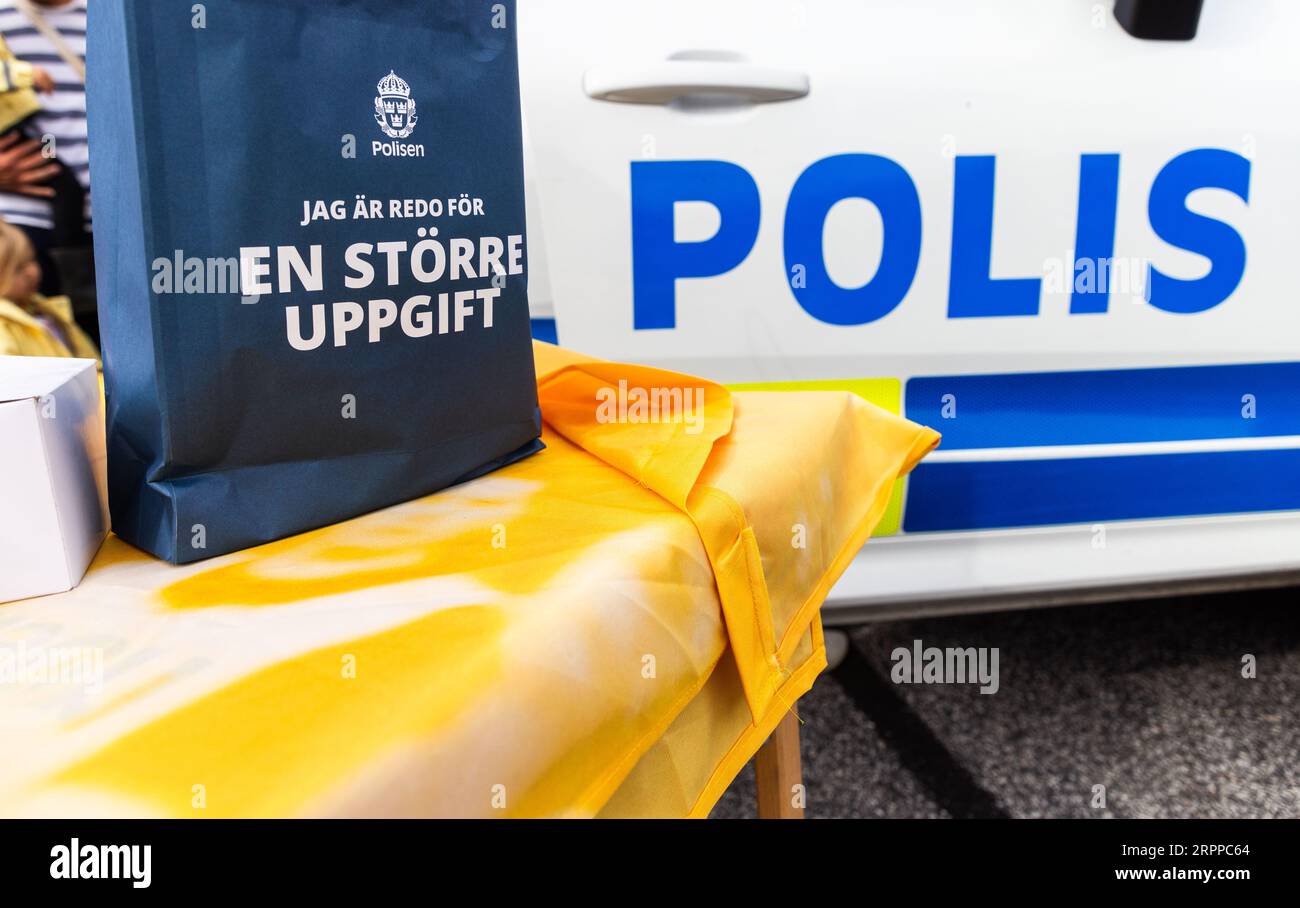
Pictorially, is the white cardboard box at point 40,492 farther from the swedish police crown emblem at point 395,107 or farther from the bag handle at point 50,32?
the bag handle at point 50,32

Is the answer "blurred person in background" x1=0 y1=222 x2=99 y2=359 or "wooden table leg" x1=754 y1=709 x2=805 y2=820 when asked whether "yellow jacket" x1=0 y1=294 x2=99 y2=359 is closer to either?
"blurred person in background" x1=0 y1=222 x2=99 y2=359

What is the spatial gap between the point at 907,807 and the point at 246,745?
1171 millimetres

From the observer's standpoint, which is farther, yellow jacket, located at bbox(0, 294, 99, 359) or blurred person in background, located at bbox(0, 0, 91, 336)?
blurred person in background, located at bbox(0, 0, 91, 336)

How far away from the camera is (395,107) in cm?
65

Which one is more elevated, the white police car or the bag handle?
the bag handle

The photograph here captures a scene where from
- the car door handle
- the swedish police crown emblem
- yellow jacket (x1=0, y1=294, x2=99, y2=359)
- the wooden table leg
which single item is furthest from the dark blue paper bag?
yellow jacket (x1=0, y1=294, x2=99, y2=359)

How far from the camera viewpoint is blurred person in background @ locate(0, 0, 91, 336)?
1.33 meters

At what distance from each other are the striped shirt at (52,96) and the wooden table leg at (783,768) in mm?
1082

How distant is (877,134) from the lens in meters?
1.25

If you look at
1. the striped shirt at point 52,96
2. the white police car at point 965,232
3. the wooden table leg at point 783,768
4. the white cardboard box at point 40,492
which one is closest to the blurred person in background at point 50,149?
the striped shirt at point 52,96

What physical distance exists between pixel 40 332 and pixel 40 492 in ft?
2.58

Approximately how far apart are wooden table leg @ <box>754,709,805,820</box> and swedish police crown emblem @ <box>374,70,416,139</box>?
1.81 feet

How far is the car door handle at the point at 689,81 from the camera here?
1.20 meters

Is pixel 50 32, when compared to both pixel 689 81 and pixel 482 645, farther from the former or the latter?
pixel 482 645
